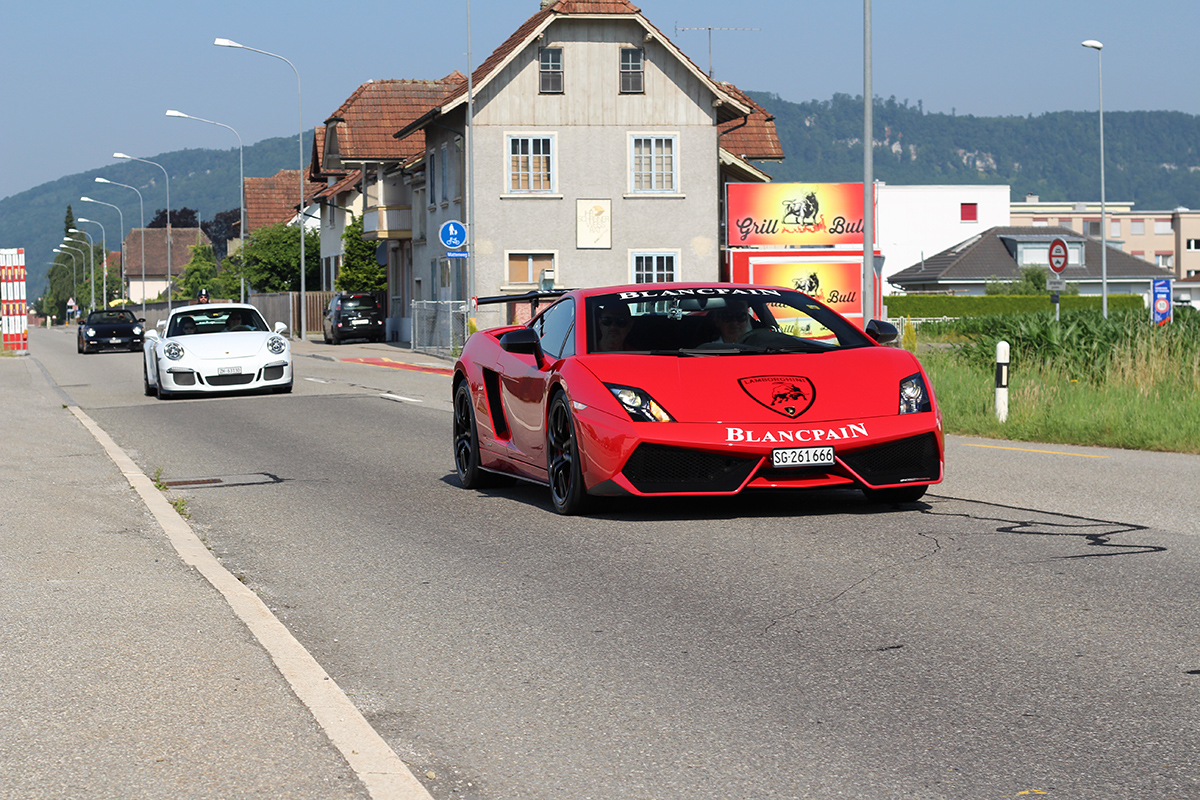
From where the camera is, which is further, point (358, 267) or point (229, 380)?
point (358, 267)

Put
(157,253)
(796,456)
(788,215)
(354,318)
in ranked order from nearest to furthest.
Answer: (796,456)
(788,215)
(354,318)
(157,253)

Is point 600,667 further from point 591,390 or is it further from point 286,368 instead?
point 286,368

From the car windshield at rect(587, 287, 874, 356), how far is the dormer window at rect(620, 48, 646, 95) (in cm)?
3555

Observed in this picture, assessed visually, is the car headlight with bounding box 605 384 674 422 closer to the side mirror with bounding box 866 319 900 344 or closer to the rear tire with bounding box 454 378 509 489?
the side mirror with bounding box 866 319 900 344

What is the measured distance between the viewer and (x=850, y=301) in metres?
39.2

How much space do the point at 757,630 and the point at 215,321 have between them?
62.0 feet

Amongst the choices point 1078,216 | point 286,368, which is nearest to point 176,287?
point 1078,216

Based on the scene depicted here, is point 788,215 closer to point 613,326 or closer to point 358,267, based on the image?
point 358,267

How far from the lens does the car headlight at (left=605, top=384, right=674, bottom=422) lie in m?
8.41

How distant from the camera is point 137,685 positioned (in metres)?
4.96

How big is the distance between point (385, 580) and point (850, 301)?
1301 inches

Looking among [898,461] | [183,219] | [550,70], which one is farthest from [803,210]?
[183,219]

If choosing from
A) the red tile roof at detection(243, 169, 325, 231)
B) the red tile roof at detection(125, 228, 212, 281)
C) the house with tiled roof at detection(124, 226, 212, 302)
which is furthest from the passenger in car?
the red tile roof at detection(125, 228, 212, 281)

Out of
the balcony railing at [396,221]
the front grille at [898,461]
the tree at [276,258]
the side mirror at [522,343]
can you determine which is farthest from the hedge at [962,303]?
the front grille at [898,461]
